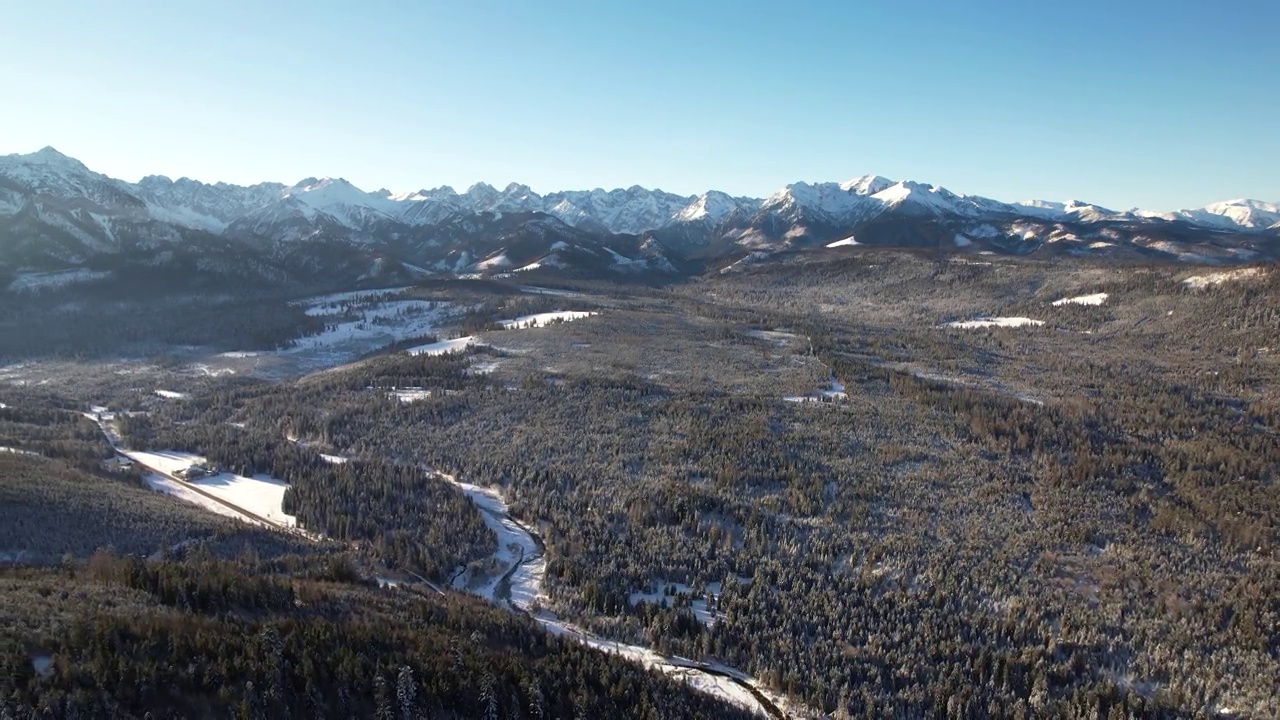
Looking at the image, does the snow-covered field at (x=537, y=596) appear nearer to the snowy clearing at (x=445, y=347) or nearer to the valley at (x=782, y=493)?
the valley at (x=782, y=493)

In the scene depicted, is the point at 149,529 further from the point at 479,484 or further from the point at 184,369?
the point at 184,369

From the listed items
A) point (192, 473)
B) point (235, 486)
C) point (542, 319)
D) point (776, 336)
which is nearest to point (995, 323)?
point (776, 336)

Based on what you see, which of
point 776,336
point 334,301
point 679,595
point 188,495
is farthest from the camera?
point 334,301

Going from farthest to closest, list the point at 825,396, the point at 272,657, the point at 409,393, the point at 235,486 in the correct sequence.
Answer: the point at 409,393 < the point at 825,396 < the point at 235,486 < the point at 272,657

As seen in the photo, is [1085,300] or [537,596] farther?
[1085,300]

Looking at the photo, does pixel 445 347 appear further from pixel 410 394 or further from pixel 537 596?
pixel 537 596

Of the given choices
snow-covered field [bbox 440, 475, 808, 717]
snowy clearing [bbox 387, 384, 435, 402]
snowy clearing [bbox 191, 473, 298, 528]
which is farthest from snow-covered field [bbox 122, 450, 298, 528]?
snowy clearing [bbox 387, 384, 435, 402]

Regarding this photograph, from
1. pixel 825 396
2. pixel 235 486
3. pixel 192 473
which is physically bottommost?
pixel 235 486

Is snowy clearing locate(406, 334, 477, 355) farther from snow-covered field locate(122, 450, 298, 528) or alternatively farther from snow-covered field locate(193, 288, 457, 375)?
snow-covered field locate(122, 450, 298, 528)
